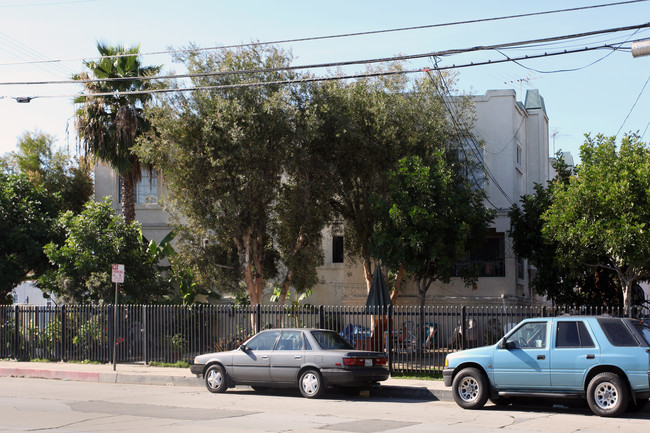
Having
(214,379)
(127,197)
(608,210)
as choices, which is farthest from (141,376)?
(608,210)

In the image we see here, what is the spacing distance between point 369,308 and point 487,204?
11089mm

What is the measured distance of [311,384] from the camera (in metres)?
14.6

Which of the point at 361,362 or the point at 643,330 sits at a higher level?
the point at 643,330

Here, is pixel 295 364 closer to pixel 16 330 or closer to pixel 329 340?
pixel 329 340

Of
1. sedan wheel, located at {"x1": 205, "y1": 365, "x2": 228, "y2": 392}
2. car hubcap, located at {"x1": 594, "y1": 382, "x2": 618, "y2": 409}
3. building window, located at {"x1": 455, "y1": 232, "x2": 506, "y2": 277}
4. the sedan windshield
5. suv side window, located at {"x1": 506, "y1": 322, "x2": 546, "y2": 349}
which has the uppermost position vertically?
building window, located at {"x1": 455, "y1": 232, "x2": 506, "y2": 277}

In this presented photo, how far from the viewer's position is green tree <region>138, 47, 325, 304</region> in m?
21.4

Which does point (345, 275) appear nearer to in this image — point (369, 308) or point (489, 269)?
point (489, 269)

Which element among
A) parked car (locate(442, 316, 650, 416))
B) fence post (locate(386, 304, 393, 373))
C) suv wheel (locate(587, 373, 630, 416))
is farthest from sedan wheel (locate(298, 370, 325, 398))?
suv wheel (locate(587, 373, 630, 416))

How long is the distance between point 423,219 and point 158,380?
931 centimetres

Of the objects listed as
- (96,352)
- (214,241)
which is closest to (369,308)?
(214,241)

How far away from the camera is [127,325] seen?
21797mm

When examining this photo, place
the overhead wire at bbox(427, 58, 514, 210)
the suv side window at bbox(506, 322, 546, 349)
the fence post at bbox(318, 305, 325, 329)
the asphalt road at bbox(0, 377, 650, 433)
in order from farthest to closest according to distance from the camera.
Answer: the overhead wire at bbox(427, 58, 514, 210) → the fence post at bbox(318, 305, 325, 329) → the suv side window at bbox(506, 322, 546, 349) → the asphalt road at bbox(0, 377, 650, 433)

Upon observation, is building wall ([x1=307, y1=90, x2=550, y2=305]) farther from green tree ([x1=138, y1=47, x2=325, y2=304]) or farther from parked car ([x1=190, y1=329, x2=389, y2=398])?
parked car ([x1=190, y1=329, x2=389, y2=398])

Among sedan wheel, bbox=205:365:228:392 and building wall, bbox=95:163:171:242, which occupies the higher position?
building wall, bbox=95:163:171:242
